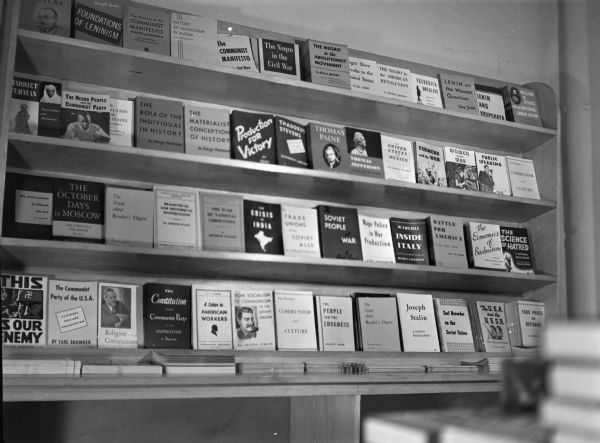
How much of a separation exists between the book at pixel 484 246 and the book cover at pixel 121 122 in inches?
61.5

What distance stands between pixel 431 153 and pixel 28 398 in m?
1.96

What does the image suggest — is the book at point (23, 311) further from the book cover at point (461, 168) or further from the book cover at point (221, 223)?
the book cover at point (461, 168)

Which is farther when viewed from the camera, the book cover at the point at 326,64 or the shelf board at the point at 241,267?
the book cover at the point at 326,64

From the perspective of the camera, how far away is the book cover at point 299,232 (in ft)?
8.91

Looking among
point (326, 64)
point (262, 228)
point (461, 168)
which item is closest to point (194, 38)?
point (326, 64)

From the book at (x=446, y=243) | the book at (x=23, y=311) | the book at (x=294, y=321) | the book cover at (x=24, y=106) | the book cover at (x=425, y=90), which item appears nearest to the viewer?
the book at (x=23, y=311)

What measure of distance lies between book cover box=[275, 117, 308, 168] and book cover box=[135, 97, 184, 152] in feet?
1.28

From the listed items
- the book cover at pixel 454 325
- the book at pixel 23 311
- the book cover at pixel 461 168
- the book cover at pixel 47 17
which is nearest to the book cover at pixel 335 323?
the book cover at pixel 454 325

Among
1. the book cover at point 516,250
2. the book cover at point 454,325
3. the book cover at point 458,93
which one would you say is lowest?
the book cover at point 454,325

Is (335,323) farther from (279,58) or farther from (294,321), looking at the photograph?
(279,58)

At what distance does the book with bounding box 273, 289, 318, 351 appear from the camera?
2.65 metres

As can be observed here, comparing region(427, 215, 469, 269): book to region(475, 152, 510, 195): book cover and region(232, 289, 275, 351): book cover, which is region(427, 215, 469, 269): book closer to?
region(475, 152, 510, 195): book cover

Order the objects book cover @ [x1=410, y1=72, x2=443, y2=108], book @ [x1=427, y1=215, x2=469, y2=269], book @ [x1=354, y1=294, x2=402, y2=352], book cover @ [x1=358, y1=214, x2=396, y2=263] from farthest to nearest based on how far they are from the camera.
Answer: book cover @ [x1=410, y1=72, x2=443, y2=108] → book @ [x1=427, y1=215, x2=469, y2=269] → book cover @ [x1=358, y1=214, x2=396, y2=263] → book @ [x1=354, y1=294, x2=402, y2=352]

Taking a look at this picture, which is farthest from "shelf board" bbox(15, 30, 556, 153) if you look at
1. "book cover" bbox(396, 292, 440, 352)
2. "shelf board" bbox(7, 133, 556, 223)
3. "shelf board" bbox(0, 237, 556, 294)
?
"book cover" bbox(396, 292, 440, 352)
